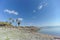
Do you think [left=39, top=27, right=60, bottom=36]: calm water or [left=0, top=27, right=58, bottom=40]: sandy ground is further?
[left=39, top=27, right=60, bottom=36]: calm water

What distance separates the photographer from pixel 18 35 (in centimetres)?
208

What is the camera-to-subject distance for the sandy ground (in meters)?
2.05

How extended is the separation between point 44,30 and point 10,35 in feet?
1.72

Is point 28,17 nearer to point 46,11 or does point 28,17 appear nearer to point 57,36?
point 46,11

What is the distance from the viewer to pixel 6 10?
212 cm

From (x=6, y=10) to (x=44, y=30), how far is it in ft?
2.13

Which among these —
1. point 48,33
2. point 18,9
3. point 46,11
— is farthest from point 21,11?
point 48,33

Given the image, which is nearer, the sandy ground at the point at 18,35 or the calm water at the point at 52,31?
the sandy ground at the point at 18,35

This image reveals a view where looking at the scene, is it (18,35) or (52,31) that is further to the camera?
(52,31)

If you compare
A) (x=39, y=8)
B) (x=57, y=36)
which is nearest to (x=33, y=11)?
(x=39, y=8)

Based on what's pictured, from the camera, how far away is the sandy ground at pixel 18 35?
2050 mm

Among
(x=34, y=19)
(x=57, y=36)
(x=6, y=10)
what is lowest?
(x=57, y=36)

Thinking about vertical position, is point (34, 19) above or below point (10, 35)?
above

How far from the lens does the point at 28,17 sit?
2.14m
